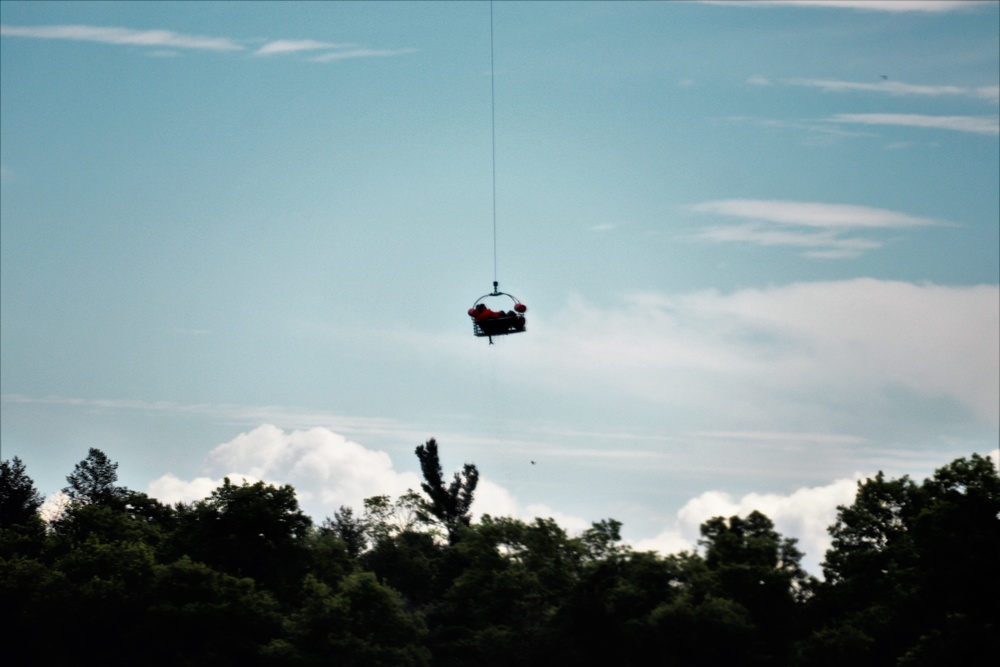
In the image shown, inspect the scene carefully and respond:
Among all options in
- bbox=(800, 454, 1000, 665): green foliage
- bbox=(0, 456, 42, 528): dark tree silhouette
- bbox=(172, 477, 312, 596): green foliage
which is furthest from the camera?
bbox=(0, 456, 42, 528): dark tree silhouette

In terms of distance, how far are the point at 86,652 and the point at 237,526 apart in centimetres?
1375

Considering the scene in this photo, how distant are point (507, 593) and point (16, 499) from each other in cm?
5604

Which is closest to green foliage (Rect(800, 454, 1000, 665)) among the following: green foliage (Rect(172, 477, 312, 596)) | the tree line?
the tree line

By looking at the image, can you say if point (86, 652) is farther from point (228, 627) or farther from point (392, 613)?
point (392, 613)

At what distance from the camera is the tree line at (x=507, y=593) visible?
7581cm

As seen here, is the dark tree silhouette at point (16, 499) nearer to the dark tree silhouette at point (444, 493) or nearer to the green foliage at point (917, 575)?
the dark tree silhouette at point (444, 493)

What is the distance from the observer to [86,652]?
85.4 meters

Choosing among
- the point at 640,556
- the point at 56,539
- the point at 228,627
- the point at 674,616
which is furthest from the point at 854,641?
the point at 56,539

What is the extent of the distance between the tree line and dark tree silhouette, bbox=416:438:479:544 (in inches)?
942

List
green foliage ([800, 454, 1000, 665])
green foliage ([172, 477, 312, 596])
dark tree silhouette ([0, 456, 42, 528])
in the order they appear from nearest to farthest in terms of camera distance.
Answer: green foliage ([800, 454, 1000, 665]) < green foliage ([172, 477, 312, 596]) < dark tree silhouette ([0, 456, 42, 528])

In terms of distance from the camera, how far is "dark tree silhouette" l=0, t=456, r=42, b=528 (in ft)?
404

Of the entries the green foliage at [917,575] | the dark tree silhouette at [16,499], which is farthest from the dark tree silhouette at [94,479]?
the green foliage at [917,575]

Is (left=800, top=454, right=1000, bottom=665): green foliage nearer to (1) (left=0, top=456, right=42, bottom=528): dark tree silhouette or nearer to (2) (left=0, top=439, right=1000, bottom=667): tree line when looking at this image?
(2) (left=0, top=439, right=1000, bottom=667): tree line

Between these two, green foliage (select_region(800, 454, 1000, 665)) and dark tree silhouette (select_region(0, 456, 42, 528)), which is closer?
green foliage (select_region(800, 454, 1000, 665))
